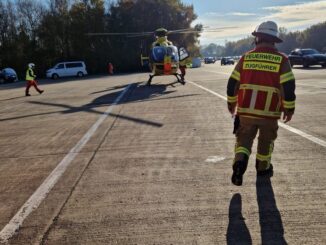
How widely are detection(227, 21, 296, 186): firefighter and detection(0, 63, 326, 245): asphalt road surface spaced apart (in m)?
0.43

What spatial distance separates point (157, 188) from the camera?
5.50 meters

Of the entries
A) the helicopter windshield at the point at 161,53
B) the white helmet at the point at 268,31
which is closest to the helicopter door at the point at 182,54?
the helicopter windshield at the point at 161,53

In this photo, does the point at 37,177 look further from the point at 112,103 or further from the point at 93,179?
the point at 112,103

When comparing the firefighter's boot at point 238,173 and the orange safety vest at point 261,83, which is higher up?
the orange safety vest at point 261,83

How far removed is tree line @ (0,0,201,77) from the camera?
214 ft

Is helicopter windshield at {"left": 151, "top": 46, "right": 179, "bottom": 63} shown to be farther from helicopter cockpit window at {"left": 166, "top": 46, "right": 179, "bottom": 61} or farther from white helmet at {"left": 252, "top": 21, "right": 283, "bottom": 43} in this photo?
white helmet at {"left": 252, "top": 21, "right": 283, "bottom": 43}

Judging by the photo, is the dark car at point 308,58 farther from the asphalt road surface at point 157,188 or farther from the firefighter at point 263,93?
the firefighter at point 263,93

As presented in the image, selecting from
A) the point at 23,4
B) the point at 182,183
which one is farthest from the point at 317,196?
the point at 23,4

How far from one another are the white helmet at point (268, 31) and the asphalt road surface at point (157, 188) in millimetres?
1727

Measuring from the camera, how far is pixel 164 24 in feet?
226

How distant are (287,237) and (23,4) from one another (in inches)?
2846

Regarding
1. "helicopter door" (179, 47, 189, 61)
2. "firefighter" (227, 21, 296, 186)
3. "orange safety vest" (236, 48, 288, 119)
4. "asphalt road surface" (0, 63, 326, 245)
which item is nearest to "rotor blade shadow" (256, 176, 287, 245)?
"asphalt road surface" (0, 63, 326, 245)

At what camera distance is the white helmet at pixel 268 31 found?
5.57 meters

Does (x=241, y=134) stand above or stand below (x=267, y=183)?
above
